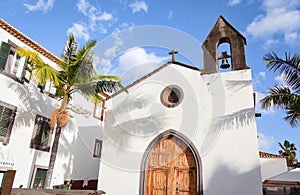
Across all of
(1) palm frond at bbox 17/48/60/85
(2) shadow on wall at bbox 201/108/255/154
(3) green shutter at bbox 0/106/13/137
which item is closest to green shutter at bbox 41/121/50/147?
(3) green shutter at bbox 0/106/13/137

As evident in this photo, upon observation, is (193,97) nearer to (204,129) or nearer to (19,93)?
(204,129)

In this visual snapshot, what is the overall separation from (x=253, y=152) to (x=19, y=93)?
10.7 metres

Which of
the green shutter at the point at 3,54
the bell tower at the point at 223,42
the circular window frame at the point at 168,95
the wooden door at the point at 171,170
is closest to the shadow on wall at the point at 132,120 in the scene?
the circular window frame at the point at 168,95

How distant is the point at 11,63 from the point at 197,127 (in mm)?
9150

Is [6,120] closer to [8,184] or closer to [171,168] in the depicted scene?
[171,168]

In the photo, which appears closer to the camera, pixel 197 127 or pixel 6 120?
pixel 197 127

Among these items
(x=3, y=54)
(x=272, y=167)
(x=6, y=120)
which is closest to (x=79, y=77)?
(x=3, y=54)

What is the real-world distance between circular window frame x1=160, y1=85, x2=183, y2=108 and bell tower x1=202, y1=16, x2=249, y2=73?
4.92 ft

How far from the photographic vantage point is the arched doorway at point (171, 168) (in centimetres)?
942

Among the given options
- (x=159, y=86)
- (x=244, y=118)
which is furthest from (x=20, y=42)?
(x=244, y=118)

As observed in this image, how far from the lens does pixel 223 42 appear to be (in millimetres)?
11273

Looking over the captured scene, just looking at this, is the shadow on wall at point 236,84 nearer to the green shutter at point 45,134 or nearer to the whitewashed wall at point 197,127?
the whitewashed wall at point 197,127

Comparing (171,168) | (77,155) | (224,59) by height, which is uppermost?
(224,59)

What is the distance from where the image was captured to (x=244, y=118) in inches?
364
